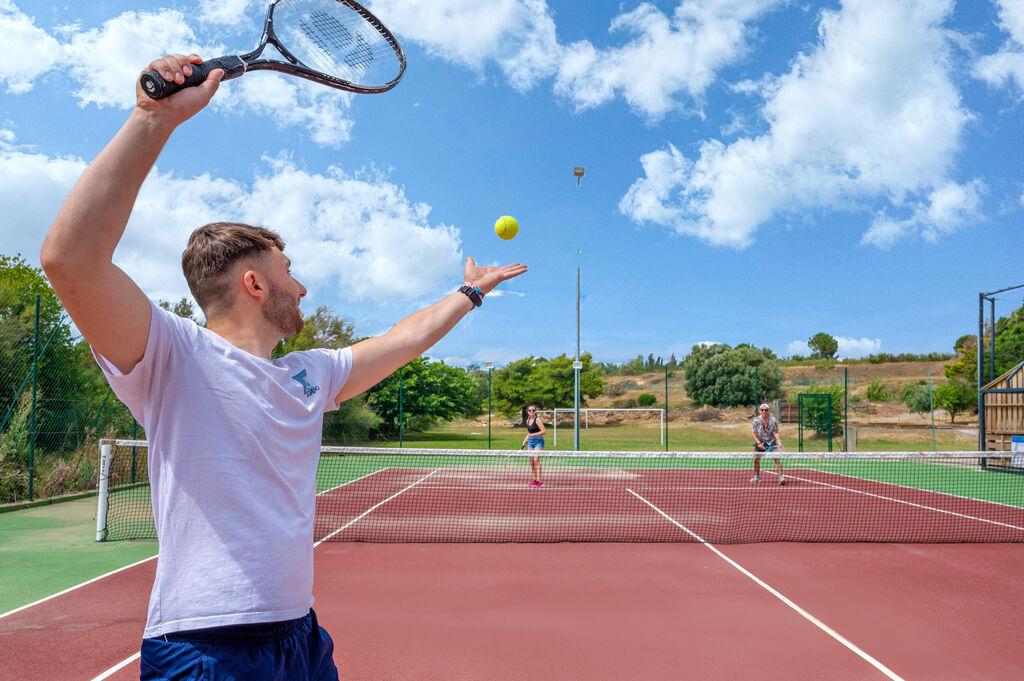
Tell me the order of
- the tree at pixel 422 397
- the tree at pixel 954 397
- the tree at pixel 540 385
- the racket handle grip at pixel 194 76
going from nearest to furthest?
the racket handle grip at pixel 194 76
the tree at pixel 422 397
the tree at pixel 954 397
the tree at pixel 540 385

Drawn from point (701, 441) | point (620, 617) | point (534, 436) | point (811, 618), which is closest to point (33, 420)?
point (534, 436)

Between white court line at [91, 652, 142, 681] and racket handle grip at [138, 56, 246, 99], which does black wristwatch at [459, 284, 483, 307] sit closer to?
racket handle grip at [138, 56, 246, 99]

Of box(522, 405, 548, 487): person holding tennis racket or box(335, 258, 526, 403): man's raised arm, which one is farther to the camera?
box(522, 405, 548, 487): person holding tennis racket

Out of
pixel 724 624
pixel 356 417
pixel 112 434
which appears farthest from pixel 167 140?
pixel 356 417

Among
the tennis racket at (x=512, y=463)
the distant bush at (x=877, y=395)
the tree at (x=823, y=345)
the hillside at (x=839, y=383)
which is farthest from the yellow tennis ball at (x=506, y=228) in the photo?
the tree at (x=823, y=345)

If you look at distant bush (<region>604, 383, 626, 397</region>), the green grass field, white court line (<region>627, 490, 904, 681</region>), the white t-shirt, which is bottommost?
the green grass field

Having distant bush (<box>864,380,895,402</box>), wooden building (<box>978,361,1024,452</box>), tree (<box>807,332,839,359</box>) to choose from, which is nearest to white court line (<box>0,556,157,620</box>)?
wooden building (<box>978,361,1024,452</box>)

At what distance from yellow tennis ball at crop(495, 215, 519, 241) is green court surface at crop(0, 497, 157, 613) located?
503cm

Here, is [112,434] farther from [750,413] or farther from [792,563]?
[750,413]

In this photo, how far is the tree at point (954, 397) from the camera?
123 feet

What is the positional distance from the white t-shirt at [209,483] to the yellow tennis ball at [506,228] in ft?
19.8

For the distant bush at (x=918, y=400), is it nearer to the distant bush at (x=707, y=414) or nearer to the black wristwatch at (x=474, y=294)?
the distant bush at (x=707, y=414)

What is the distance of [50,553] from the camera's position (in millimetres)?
7707

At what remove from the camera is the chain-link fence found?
10977 mm
